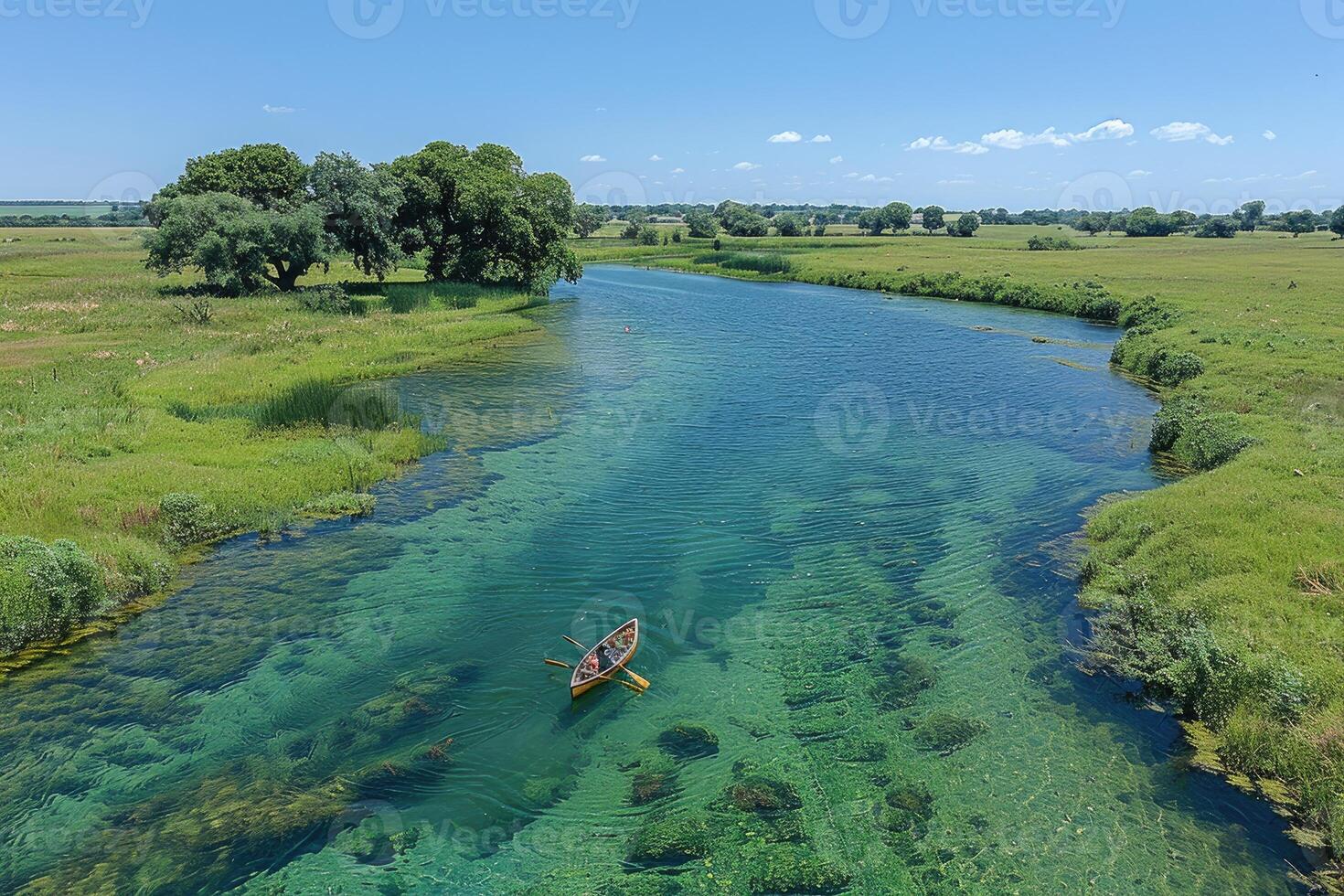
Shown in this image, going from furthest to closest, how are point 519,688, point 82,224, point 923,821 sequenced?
point 82,224 < point 519,688 < point 923,821

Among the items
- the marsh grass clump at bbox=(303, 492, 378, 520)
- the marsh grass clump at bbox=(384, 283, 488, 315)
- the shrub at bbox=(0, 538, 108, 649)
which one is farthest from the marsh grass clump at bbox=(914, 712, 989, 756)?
the marsh grass clump at bbox=(384, 283, 488, 315)

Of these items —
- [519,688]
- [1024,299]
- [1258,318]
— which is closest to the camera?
[519,688]

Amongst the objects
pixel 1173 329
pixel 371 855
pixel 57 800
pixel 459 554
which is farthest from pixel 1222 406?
pixel 57 800

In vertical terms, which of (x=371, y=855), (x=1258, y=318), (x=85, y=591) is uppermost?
(x=1258, y=318)

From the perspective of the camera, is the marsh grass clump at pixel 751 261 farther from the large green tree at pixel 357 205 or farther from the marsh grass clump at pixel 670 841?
the marsh grass clump at pixel 670 841

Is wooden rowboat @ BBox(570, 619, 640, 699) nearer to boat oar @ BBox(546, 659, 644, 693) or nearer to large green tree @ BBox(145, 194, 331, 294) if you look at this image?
boat oar @ BBox(546, 659, 644, 693)

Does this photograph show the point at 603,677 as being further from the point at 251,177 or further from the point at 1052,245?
the point at 1052,245

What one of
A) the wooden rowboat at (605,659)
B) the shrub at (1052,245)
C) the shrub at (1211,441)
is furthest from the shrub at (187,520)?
the shrub at (1052,245)

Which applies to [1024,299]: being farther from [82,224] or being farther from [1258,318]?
[82,224]
